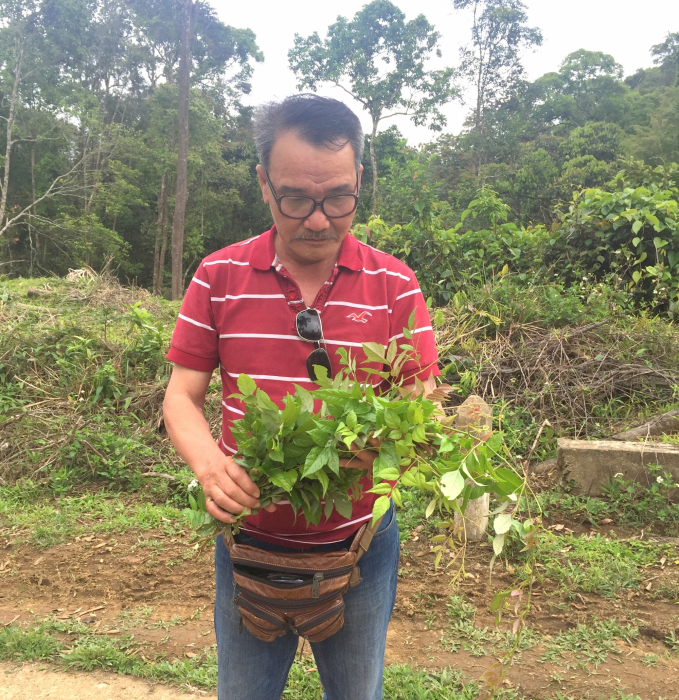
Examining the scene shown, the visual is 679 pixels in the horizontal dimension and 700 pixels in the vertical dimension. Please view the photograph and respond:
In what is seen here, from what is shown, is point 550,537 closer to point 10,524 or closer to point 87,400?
point 10,524

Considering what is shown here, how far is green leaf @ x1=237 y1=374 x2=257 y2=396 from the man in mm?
228

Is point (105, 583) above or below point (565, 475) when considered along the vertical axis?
below

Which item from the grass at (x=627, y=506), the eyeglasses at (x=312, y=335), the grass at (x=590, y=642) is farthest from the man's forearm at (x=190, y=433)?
the grass at (x=627, y=506)

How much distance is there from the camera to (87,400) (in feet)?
18.6

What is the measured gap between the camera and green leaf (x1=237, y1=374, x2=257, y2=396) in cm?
119

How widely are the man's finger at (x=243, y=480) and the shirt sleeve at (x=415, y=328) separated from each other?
489 mm

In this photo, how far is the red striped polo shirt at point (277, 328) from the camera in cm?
148

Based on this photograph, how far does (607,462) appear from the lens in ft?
13.1

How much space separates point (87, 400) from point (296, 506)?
504 cm

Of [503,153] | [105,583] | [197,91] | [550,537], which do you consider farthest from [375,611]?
[197,91]

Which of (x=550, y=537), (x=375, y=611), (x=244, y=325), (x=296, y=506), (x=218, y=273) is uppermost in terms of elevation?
(x=218, y=273)

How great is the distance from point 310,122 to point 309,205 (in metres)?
0.20

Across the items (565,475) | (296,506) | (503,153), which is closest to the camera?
(296,506)

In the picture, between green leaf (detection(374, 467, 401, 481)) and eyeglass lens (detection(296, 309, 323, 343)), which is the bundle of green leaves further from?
eyeglass lens (detection(296, 309, 323, 343))
